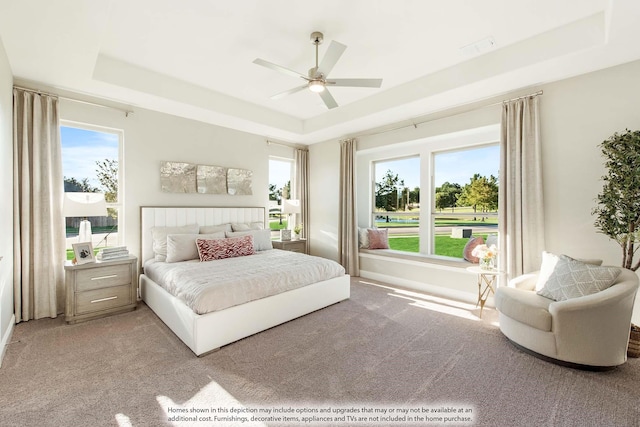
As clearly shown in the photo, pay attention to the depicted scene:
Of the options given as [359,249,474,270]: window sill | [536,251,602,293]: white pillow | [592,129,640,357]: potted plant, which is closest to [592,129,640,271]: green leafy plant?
[592,129,640,357]: potted plant

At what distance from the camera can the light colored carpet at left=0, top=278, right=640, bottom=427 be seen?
178 centimetres

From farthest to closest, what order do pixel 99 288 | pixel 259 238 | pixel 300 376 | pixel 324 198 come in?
pixel 324 198 < pixel 259 238 < pixel 99 288 < pixel 300 376

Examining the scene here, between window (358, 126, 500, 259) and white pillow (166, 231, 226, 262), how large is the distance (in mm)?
3211

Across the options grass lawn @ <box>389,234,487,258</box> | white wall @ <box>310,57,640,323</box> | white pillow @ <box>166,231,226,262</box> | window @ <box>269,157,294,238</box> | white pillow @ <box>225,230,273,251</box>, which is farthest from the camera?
window @ <box>269,157,294,238</box>

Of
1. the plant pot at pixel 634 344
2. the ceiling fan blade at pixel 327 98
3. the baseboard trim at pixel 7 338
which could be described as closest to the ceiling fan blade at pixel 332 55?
the ceiling fan blade at pixel 327 98

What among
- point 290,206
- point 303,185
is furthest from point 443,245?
point 303,185

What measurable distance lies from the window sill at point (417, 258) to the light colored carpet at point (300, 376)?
4.03 feet

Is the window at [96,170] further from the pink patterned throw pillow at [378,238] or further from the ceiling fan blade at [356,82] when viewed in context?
the pink patterned throw pillow at [378,238]

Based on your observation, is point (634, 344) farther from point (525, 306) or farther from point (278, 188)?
point (278, 188)

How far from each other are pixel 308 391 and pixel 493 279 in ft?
9.60

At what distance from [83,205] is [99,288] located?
3.13 ft

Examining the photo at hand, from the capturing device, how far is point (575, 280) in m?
2.47

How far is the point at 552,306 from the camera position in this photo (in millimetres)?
2275

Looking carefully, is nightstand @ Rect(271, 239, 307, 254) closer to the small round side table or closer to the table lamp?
the table lamp
